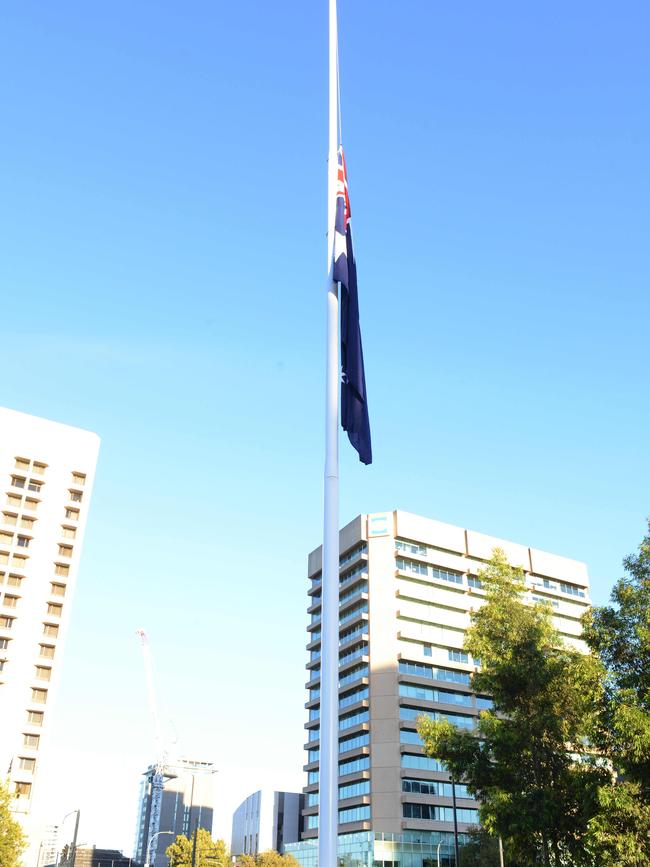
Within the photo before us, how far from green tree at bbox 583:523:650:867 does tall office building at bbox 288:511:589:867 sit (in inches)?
1974

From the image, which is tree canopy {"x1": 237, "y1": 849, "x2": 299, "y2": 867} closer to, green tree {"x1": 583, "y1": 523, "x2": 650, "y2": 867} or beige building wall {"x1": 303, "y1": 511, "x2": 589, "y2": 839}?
beige building wall {"x1": 303, "y1": 511, "x2": 589, "y2": 839}

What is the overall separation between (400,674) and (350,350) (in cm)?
8427

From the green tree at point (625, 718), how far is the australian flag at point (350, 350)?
18.6m

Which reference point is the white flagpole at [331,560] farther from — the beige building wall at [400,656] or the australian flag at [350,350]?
the beige building wall at [400,656]

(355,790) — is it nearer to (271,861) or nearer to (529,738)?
(271,861)

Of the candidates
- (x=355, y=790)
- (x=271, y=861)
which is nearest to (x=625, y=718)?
(x=355, y=790)

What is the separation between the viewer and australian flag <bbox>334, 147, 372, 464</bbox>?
45.9ft

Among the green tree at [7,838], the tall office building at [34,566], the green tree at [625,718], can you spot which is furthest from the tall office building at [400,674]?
the green tree at [625,718]

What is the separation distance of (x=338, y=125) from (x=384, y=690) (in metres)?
84.9

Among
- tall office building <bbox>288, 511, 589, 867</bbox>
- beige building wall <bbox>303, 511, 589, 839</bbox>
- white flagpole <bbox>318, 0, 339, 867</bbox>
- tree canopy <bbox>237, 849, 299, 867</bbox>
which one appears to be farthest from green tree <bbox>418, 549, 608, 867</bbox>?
tree canopy <bbox>237, 849, 299, 867</bbox>

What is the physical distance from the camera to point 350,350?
14289 millimetres

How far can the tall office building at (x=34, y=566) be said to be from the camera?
8544cm

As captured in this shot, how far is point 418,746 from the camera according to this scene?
294ft

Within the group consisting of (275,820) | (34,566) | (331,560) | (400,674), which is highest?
(34,566)
